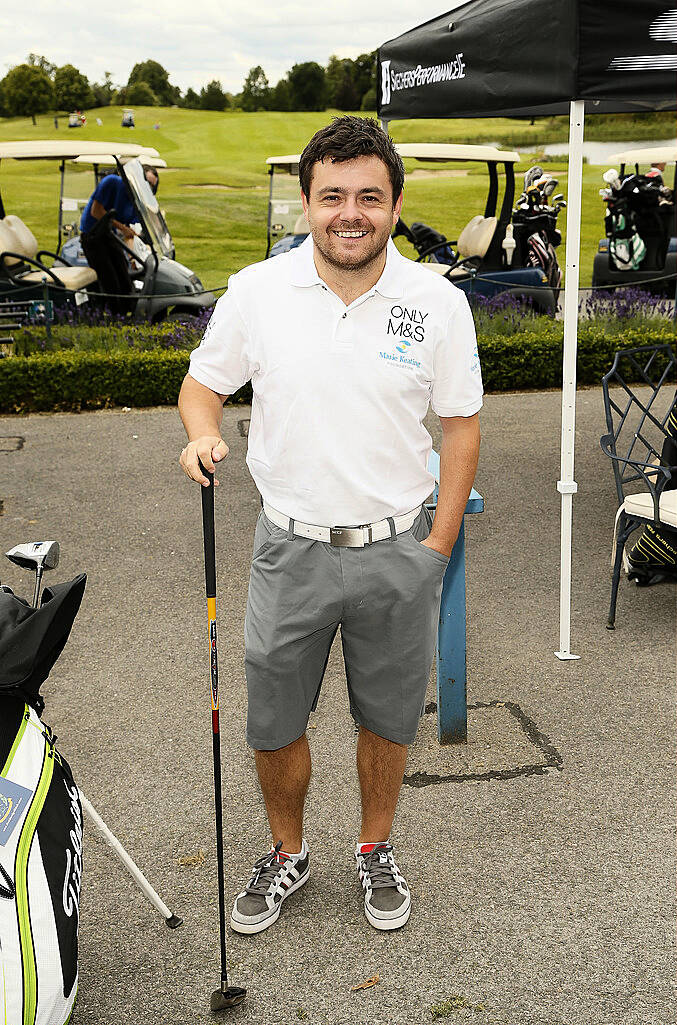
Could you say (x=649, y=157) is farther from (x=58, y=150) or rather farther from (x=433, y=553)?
(x=433, y=553)

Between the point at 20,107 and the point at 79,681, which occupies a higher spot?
the point at 20,107

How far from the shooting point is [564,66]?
13.7 ft

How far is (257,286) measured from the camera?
2797 millimetres

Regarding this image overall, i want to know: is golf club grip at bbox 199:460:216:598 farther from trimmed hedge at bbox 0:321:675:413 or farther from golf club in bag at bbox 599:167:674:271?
golf club in bag at bbox 599:167:674:271

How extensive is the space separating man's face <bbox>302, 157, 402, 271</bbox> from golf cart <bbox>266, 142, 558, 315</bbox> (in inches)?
365

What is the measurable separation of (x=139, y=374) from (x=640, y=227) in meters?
8.55

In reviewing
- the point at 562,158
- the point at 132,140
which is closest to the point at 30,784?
the point at 562,158

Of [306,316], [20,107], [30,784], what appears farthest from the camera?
[20,107]

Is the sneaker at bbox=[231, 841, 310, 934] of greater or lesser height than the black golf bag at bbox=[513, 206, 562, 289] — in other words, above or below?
below

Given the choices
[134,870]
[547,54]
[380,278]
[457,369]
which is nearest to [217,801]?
[134,870]

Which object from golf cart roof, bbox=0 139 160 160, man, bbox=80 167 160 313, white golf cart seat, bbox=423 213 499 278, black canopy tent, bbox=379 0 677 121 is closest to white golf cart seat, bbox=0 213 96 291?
man, bbox=80 167 160 313

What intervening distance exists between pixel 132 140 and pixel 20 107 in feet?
94.2

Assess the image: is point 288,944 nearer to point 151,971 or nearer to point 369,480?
point 151,971

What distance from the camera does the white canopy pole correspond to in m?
4.43
